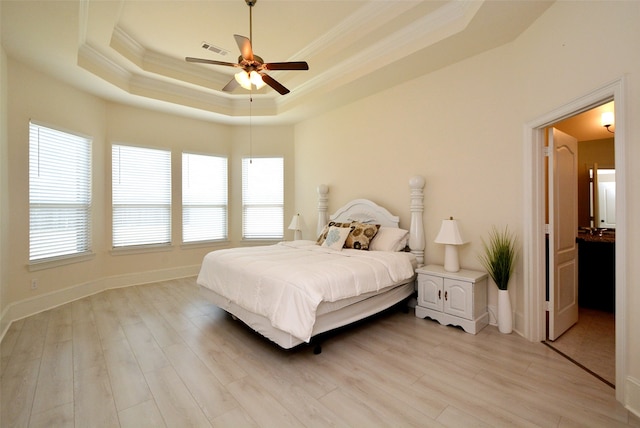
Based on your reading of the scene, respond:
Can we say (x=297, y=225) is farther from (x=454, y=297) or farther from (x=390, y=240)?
(x=454, y=297)

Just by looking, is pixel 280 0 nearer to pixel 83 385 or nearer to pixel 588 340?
pixel 83 385

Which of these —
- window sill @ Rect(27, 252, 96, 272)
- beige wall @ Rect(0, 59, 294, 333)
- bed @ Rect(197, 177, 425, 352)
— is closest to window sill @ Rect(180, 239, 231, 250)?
beige wall @ Rect(0, 59, 294, 333)

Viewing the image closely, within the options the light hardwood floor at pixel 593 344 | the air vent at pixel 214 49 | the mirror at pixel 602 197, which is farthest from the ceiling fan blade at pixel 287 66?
the mirror at pixel 602 197

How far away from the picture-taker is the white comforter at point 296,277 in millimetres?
2268

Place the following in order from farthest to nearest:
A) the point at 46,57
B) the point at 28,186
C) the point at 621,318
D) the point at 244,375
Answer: the point at 28,186
the point at 46,57
the point at 244,375
the point at 621,318

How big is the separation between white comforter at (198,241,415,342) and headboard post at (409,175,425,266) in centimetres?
15

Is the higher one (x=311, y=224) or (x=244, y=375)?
(x=311, y=224)

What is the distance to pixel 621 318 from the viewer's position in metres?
1.79

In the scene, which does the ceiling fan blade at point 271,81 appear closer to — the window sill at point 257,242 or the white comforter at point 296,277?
the white comforter at point 296,277

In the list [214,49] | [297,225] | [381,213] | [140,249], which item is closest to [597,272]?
[381,213]

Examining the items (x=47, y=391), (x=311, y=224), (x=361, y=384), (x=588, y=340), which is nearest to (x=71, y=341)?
(x=47, y=391)

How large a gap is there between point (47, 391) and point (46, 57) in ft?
10.9

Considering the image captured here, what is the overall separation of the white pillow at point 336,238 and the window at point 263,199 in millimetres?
2090

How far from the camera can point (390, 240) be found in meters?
3.66
